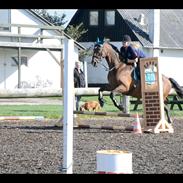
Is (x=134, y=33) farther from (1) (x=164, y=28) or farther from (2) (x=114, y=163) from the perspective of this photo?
(2) (x=114, y=163)

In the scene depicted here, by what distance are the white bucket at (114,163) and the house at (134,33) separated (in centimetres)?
4408

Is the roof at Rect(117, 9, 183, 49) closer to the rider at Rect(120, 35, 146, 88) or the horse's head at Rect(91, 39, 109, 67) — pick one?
the horse's head at Rect(91, 39, 109, 67)

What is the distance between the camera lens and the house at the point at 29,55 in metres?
37.8

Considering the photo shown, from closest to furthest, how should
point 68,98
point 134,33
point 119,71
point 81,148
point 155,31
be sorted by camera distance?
point 68,98 → point 81,148 → point 119,71 → point 155,31 → point 134,33

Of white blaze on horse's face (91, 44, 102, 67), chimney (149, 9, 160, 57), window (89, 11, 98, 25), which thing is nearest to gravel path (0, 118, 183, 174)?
white blaze on horse's face (91, 44, 102, 67)

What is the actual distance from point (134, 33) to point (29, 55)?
40.5ft

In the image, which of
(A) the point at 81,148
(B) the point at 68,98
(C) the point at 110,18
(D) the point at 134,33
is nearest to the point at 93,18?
(C) the point at 110,18

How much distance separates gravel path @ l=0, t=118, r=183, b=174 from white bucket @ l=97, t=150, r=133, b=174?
1.60 metres

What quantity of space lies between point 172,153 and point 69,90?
4.92 m

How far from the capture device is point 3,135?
12.3 metres

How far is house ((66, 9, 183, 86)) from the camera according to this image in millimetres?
49812

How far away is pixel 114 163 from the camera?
15.3ft
